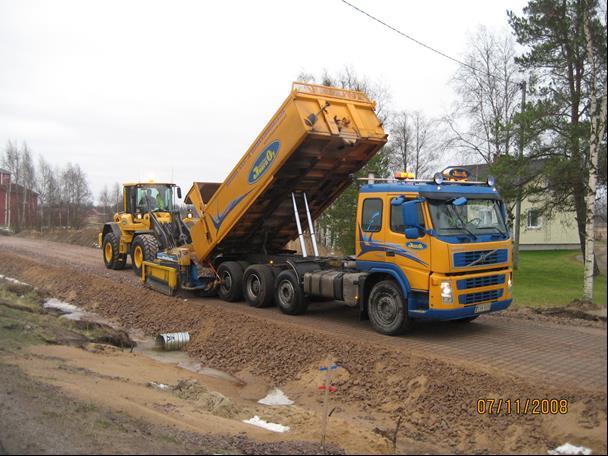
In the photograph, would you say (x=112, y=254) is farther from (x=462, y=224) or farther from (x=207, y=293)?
(x=462, y=224)

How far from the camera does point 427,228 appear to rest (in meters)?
8.07

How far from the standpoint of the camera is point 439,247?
788 cm

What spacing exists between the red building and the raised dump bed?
39.0 m

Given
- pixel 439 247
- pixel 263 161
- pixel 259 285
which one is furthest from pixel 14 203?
pixel 439 247

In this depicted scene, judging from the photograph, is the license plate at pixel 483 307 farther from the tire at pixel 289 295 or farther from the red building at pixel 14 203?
the red building at pixel 14 203

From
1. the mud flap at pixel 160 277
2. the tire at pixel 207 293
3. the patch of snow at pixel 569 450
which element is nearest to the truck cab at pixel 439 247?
the patch of snow at pixel 569 450

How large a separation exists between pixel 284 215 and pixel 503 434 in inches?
290

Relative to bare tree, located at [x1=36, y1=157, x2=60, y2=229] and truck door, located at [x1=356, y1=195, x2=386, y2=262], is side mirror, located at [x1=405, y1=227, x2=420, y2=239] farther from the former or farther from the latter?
bare tree, located at [x1=36, y1=157, x2=60, y2=229]

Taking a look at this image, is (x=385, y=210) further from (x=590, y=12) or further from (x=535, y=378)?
(x=590, y=12)

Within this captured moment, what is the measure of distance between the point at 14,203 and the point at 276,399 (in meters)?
52.5

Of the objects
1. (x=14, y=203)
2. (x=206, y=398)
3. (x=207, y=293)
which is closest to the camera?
(x=206, y=398)

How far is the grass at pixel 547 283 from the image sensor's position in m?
12.3

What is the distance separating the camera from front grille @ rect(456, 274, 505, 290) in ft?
26.2

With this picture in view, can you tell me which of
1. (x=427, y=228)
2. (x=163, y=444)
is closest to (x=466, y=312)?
(x=427, y=228)
